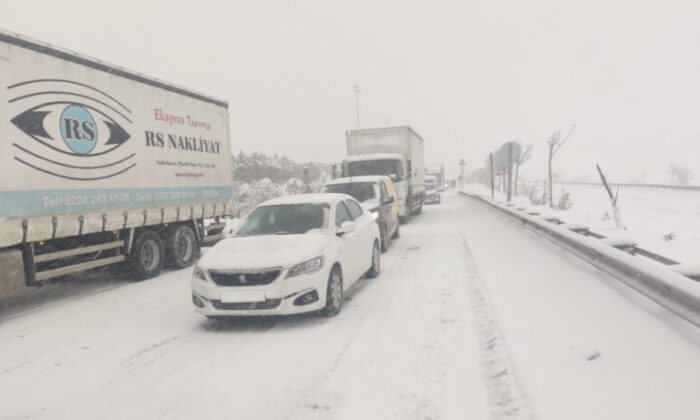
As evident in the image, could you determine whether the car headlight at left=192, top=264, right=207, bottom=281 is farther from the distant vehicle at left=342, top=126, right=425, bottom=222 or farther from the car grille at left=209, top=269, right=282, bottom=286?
the distant vehicle at left=342, top=126, right=425, bottom=222

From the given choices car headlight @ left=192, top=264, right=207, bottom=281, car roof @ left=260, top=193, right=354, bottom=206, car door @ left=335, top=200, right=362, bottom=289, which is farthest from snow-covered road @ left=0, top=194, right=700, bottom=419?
car roof @ left=260, top=193, right=354, bottom=206

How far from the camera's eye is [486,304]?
6234mm

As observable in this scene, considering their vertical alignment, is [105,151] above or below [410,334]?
above

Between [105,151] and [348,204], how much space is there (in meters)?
4.30

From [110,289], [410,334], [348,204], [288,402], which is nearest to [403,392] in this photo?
[288,402]

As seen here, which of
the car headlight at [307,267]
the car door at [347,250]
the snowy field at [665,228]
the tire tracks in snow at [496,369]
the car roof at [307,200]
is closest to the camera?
the tire tracks in snow at [496,369]

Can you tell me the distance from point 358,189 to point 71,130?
686cm

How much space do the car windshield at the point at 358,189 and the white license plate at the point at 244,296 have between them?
7015 mm

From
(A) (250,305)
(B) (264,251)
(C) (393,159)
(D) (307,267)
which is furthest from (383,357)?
(C) (393,159)

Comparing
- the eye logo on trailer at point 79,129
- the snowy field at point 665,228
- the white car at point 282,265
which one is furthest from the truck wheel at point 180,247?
the snowy field at point 665,228

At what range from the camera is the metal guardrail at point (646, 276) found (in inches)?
156

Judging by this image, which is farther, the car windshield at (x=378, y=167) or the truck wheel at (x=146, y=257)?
the car windshield at (x=378, y=167)

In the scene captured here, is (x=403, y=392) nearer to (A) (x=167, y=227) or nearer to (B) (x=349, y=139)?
(A) (x=167, y=227)

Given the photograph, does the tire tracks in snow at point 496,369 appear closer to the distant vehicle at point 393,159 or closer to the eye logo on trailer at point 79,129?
the eye logo on trailer at point 79,129
